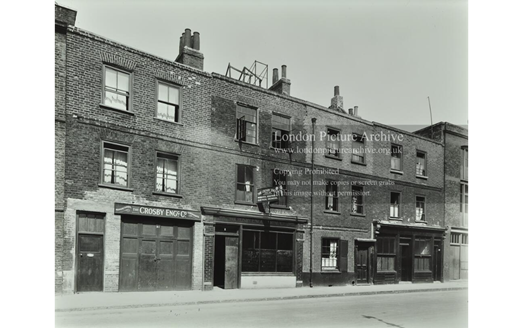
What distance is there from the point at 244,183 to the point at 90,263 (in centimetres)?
704

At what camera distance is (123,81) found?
14.9 metres

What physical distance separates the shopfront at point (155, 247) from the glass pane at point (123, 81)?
439 centimetres

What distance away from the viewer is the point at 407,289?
18.9 meters

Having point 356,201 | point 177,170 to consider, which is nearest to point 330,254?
point 356,201

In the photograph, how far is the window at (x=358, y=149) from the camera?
20656mm

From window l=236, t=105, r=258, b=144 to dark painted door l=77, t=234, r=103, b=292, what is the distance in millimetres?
7316

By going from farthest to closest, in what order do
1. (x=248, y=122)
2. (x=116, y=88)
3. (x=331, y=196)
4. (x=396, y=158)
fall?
(x=396, y=158)
(x=331, y=196)
(x=248, y=122)
(x=116, y=88)

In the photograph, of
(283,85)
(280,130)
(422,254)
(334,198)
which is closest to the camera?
(280,130)

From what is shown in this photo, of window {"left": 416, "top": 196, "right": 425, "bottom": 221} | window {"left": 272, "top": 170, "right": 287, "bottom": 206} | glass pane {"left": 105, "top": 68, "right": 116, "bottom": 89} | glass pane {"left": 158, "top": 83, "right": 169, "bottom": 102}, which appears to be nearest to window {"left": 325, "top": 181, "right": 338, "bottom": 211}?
window {"left": 272, "top": 170, "right": 287, "bottom": 206}

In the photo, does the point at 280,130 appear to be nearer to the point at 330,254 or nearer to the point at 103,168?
the point at 330,254

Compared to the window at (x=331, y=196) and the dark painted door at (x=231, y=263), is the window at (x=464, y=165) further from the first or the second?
the dark painted door at (x=231, y=263)

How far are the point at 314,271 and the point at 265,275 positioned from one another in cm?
289

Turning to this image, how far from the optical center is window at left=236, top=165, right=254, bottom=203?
17.5 meters
